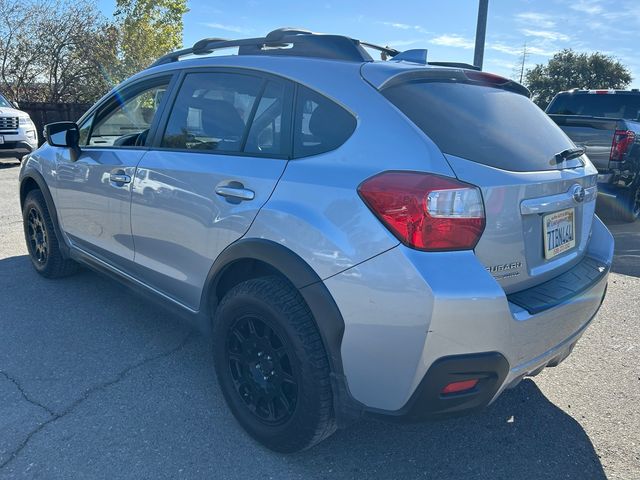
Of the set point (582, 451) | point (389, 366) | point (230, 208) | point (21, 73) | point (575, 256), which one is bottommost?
point (582, 451)

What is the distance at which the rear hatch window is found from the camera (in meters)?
2.04

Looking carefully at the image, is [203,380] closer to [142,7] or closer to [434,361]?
[434,361]

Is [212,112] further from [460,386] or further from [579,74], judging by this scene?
[579,74]

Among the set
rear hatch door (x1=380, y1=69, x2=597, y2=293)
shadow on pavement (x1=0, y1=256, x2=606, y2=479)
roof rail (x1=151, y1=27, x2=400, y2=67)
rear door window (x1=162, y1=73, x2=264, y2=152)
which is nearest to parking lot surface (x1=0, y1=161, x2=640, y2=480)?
shadow on pavement (x1=0, y1=256, x2=606, y2=479)

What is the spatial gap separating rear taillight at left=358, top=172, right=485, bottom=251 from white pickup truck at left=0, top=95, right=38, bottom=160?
1217cm

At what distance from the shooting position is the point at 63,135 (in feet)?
12.2

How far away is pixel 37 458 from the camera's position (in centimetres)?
234

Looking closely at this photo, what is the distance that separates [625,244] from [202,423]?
19.8ft

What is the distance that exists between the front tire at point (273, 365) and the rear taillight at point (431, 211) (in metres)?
0.55

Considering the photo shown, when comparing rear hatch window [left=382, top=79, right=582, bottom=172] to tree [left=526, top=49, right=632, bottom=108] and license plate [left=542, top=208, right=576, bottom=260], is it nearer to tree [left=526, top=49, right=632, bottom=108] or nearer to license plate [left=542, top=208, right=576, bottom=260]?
license plate [left=542, top=208, right=576, bottom=260]

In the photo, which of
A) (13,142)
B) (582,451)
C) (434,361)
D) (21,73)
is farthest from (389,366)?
(21,73)

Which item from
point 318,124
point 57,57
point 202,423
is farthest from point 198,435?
point 57,57

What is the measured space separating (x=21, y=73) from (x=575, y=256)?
2319 centimetres

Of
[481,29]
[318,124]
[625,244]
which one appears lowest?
[625,244]
